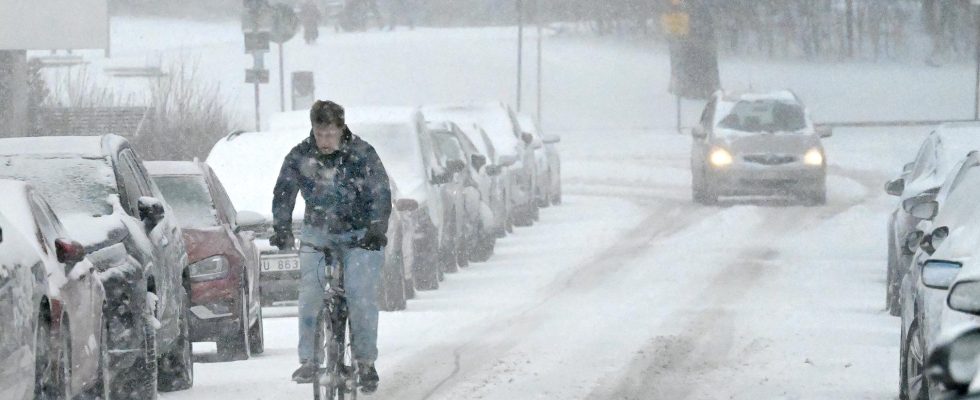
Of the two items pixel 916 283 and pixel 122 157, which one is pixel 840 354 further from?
pixel 122 157

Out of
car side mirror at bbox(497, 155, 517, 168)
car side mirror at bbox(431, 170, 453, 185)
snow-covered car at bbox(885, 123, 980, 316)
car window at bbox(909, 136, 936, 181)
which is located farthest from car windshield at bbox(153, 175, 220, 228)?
car side mirror at bbox(497, 155, 517, 168)

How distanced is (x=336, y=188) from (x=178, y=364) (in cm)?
226

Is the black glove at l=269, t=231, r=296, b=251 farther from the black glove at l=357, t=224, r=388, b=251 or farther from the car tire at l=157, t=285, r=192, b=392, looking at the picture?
the car tire at l=157, t=285, r=192, b=392

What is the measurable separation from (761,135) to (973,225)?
66.4ft

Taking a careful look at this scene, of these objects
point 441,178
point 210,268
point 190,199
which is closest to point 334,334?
point 210,268

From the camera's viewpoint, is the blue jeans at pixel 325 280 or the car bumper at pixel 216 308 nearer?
the blue jeans at pixel 325 280

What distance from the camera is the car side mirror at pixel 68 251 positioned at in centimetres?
912

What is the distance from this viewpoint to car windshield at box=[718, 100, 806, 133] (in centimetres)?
2967

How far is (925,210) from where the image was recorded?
12094 mm

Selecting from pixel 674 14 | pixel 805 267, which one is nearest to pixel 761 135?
pixel 805 267

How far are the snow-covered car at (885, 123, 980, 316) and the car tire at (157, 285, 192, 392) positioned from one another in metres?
5.05

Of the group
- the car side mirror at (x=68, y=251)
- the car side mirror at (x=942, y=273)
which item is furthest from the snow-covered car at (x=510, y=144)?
the car side mirror at (x=942, y=273)

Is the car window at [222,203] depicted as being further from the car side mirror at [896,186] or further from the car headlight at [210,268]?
the car side mirror at [896,186]

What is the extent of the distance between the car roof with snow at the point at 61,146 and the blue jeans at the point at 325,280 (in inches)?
67.0
